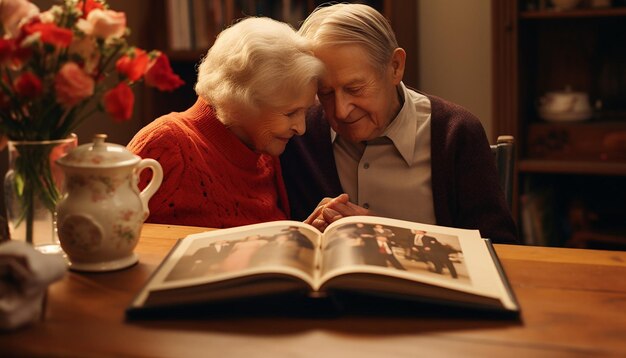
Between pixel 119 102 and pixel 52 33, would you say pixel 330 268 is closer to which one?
pixel 119 102

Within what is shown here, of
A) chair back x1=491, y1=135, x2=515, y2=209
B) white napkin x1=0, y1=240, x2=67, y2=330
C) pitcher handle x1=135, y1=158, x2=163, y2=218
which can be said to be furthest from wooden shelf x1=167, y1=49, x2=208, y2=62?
white napkin x1=0, y1=240, x2=67, y2=330

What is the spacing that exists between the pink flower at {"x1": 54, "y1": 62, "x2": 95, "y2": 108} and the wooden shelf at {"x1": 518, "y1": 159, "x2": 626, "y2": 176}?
1943 millimetres

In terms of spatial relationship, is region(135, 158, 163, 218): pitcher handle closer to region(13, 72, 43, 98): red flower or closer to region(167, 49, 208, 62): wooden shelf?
region(13, 72, 43, 98): red flower

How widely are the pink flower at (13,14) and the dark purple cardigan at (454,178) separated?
93cm

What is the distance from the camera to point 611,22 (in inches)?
110

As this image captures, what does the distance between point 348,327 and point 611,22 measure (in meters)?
2.27

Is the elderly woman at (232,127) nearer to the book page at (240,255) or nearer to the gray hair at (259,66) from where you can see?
the gray hair at (259,66)

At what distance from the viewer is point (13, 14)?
40.9 inches

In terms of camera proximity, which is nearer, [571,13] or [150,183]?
[150,183]

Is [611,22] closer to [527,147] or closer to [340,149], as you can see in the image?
[527,147]

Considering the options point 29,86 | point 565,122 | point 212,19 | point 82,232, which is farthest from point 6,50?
point 565,122

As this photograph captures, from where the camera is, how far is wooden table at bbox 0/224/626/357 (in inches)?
33.9

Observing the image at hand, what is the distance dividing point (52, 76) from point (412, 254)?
Result: 0.55 meters

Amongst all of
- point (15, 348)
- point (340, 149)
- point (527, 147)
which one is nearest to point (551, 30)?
point (527, 147)
